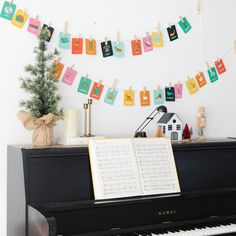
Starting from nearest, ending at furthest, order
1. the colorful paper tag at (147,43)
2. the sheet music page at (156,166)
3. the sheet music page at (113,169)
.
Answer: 1. the sheet music page at (113,169)
2. the sheet music page at (156,166)
3. the colorful paper tag at (147,43)

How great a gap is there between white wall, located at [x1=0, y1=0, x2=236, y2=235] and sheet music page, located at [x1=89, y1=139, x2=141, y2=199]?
37 cm

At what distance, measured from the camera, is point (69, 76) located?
246 cm

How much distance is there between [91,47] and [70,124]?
47cm

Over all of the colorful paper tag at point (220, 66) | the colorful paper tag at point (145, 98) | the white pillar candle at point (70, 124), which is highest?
the colorful paper tag at point (220, 66)

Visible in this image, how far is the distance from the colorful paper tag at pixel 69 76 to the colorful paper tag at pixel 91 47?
0.14m

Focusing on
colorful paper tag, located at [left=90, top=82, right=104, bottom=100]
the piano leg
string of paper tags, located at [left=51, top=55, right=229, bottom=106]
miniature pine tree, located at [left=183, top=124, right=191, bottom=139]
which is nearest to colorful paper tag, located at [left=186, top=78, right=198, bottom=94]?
string of paper tags, located at [left=51, top=55, right=229, bottom=106]

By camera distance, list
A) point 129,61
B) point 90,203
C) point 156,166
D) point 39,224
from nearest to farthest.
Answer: point 39,224, point 90,203, point 156,166, point 129,61

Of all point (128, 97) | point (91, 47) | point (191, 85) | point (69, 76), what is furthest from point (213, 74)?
point (69, 76)

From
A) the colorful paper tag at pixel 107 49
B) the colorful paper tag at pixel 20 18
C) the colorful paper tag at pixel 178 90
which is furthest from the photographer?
the colorful paper tag at pixel 178 90

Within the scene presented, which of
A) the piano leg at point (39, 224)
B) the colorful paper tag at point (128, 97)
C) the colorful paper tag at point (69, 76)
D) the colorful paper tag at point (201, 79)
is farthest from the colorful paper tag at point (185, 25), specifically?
the piano leg at point (39, 224)

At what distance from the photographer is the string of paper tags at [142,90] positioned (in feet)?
8.09

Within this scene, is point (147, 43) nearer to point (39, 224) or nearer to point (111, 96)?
point (111, 96)

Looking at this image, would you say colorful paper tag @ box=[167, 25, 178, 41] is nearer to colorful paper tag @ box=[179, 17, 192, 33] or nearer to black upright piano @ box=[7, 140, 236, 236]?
colorful paper tag @ box=[179, 17, 192, 33]

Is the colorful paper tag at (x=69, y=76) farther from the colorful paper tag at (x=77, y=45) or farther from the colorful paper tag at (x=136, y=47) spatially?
the colorful paper tag at (x=136, y=47)
